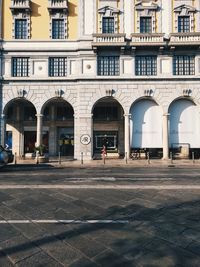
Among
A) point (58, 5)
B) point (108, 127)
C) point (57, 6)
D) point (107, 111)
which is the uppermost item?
point (58, 5)

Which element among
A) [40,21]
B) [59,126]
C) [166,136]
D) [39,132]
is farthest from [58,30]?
[166,136]

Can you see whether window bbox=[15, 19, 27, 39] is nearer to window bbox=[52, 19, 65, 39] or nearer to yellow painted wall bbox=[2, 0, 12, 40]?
yellow painted wall bbox=[2, 0, 12, 40]

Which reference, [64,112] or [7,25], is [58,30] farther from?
[64,112]

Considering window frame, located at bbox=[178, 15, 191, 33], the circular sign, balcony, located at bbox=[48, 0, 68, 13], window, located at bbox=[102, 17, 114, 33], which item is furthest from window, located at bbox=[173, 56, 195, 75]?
balcony, located at bbox=[48, 0, 68, 13]

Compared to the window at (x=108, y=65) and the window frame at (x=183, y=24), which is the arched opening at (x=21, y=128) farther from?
the window frame at (x=183, y=24)

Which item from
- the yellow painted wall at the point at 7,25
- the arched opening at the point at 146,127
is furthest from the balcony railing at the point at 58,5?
the arched opening at the point at 146,127

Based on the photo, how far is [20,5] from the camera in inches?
910

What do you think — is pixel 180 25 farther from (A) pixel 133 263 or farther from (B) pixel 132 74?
(A) pixel 133 263

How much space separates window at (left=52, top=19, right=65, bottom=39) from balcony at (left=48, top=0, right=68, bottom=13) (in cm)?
109

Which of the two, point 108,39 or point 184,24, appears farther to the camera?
point 184,24

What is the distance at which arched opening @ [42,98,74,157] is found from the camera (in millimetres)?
26672

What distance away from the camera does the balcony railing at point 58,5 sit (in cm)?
2317

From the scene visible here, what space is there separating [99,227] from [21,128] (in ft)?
78.6

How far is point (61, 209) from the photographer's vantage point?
661cm
